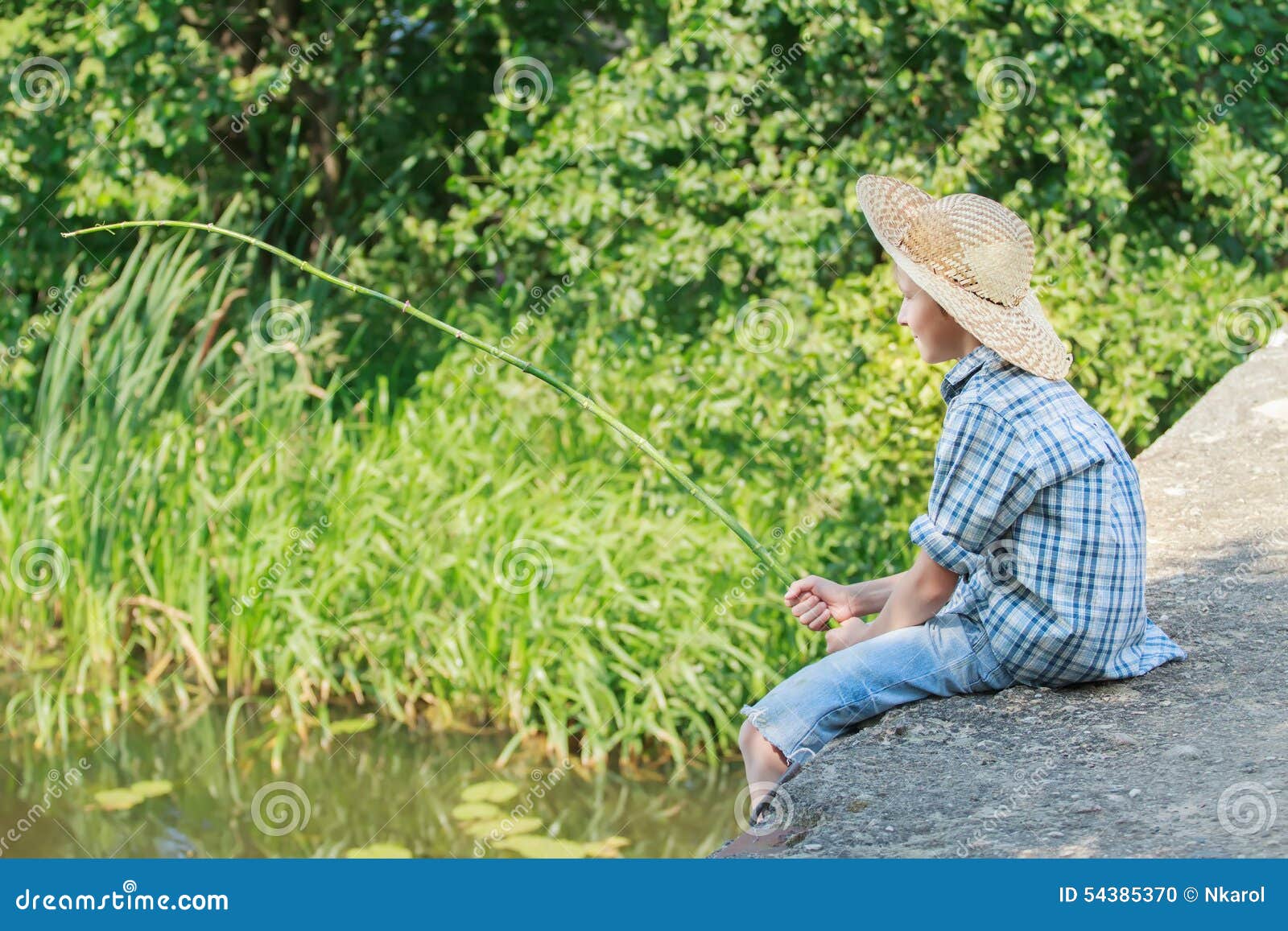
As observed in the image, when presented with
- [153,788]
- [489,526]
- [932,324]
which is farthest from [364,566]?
[932,324]

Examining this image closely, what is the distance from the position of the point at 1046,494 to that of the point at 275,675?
2801 millimetres

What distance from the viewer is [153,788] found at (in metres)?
3.90

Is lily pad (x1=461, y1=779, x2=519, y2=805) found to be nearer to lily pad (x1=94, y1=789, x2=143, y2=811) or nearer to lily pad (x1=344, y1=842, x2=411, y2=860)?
lily pad (x1=344, y1=842, x2=411, y2=860)

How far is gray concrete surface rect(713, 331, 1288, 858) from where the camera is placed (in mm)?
1910

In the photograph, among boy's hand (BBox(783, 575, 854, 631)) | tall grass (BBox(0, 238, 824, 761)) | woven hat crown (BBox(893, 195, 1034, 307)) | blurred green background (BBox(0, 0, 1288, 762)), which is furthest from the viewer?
blurred green background (BBox(0, 0, 1288, 762))

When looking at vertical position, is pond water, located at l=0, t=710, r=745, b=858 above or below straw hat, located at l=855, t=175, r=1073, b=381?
below

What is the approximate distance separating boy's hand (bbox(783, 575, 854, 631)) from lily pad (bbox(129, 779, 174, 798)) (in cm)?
230

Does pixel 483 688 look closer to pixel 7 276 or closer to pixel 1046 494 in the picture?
pixel 1046 494

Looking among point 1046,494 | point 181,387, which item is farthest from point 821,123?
point 1046,494

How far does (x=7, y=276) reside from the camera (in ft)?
17.8

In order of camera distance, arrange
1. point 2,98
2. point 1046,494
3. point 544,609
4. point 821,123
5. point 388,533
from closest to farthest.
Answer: point 1046,494
point 544,609
point 388,533
point 821,123
point 2,98

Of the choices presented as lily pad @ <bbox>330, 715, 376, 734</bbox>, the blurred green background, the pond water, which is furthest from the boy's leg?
lily pad @ <bbox>330, 715, 376, 734</bbox>

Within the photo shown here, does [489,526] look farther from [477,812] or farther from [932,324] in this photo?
[932,324]

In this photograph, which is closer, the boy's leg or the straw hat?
the straw hat
